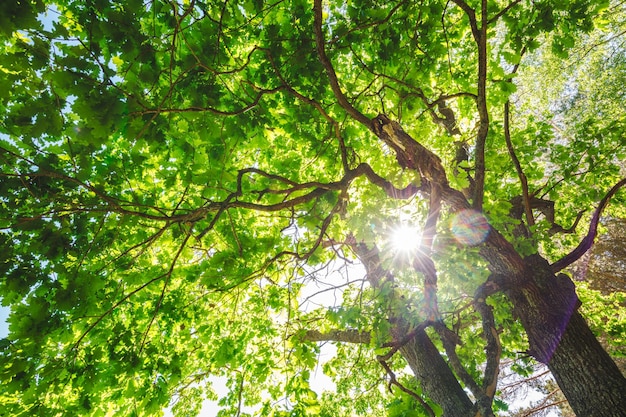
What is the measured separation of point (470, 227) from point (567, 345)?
1.55 meters

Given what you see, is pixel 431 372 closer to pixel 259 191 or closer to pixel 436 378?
pixel 436 378

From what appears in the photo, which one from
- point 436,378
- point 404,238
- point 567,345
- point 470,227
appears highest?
point 404,238

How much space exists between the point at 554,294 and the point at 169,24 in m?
4.94

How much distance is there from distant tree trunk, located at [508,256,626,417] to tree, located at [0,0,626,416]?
0.02 meters

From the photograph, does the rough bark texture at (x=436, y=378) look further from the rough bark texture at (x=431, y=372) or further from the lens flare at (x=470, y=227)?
the lens flare at (x=470, y=227)

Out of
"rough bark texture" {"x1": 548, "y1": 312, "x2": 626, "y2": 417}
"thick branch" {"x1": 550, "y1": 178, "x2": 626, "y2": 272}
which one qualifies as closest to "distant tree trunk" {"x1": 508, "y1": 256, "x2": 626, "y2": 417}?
"rough bark texture" {"x1": 548, "y1": 312, "x2": 626, "y2": 417}

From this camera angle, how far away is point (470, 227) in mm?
3498

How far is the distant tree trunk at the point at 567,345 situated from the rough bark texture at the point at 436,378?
49.5 inches

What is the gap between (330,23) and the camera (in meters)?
3.75

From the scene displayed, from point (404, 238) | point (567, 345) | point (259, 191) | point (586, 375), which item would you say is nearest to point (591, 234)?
point (567, 345)

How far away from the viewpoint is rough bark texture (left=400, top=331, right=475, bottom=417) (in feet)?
13.5

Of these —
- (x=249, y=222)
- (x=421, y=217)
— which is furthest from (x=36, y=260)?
(x=421, y=217)

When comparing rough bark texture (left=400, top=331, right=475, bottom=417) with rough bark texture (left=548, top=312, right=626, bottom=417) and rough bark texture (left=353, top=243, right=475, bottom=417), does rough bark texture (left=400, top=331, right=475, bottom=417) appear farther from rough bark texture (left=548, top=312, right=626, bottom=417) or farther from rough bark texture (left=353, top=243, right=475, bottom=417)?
rough bark texture (left=548, top=312, right=626, bottom=417)

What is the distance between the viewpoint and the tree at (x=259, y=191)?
225cm
